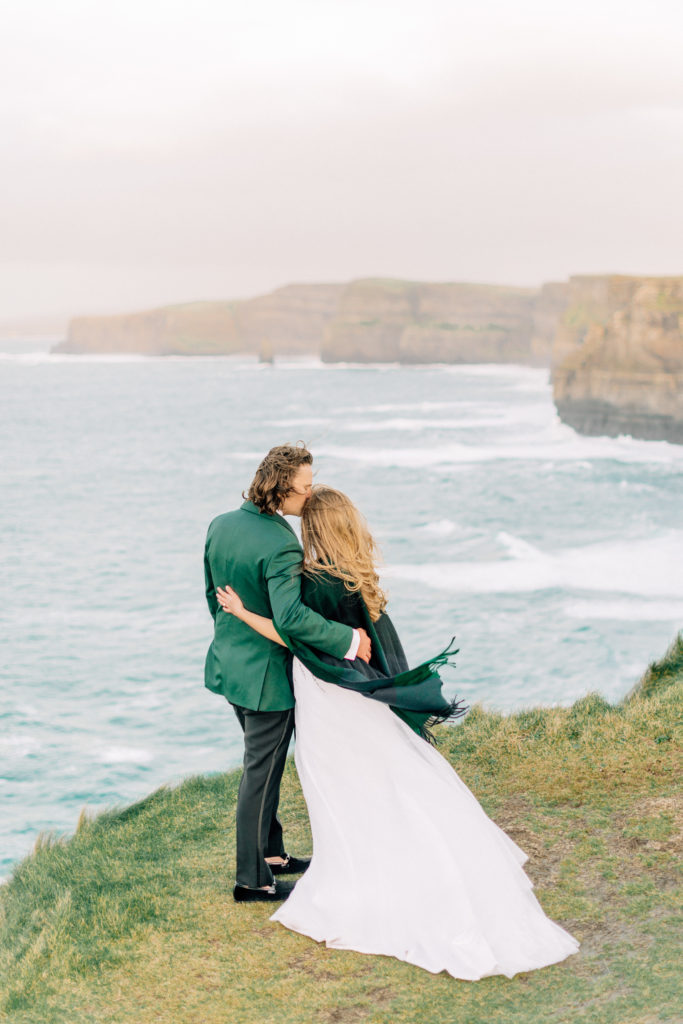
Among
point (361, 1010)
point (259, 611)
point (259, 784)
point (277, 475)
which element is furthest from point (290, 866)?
point (277, 475)

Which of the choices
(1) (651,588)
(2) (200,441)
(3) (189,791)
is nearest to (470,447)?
(2) (200,441)

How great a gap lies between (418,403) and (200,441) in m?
43.8

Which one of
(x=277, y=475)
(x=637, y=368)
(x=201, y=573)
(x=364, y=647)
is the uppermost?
(x=637, y=368)

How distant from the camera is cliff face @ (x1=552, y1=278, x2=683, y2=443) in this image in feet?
213

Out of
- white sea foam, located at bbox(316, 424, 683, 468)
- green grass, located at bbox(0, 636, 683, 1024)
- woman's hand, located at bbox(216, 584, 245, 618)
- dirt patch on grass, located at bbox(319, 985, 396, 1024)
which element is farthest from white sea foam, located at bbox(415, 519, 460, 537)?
dirt patch on grass, located at bbox(319, 985, 396, 1024)

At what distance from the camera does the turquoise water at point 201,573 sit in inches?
917

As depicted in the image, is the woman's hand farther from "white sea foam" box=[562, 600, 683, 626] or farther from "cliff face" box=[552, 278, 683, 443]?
"cliff face" box=[552, 278, 683, 443]

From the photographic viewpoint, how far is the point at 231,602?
188 inches

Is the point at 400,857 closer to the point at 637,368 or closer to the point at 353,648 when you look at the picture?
the point at 353,648

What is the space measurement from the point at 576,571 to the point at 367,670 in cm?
3369

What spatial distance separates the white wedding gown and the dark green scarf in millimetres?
129

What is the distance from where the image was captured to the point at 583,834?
615cm

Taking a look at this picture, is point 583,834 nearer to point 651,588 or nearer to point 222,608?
point 222,608

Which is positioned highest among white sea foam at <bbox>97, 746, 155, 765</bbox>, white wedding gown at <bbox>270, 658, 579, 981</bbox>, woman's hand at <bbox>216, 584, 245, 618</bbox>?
Result: woman's hand at <bbox>216, 584, 245, 618</bbox>
